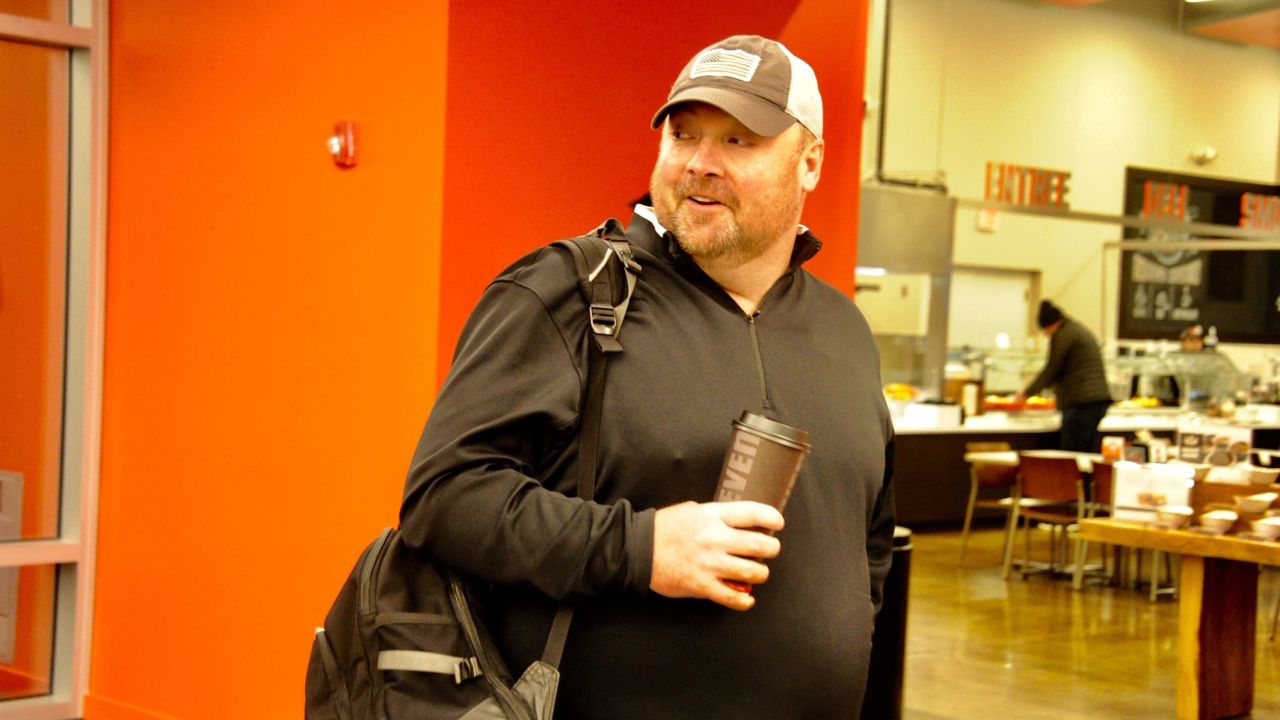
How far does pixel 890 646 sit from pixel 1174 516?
173cm

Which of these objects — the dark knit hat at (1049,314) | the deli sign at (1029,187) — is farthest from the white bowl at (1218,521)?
the deli sign at (1029,187)

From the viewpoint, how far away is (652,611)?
1768mm

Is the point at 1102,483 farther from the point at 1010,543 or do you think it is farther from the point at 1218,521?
the point at 1218,521

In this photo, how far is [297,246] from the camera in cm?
380

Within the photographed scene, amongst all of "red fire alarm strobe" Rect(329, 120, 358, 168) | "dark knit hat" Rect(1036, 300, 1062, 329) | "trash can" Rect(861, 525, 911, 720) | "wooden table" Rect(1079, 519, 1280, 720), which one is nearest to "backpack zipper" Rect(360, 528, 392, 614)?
"red fire alarm strobe" Rect(329, 120, 358, 168)

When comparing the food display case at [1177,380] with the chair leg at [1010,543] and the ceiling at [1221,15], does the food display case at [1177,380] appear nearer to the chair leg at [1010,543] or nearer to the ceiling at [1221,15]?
the ceiling at [1221,15]

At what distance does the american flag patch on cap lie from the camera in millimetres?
1865

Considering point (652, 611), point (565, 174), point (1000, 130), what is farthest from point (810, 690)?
point (1000, 130)

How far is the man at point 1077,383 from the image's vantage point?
1020 cm

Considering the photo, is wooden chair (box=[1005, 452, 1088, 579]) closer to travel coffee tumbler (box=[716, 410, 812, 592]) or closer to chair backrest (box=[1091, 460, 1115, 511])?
chair backrest (box=[1091, 460, 1115, 511])

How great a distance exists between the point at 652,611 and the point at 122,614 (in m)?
3.22

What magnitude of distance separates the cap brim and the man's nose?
0.20ft

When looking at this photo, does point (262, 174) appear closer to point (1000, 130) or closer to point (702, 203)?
point (702, 203)

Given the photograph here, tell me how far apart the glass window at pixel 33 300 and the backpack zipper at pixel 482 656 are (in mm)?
3213
